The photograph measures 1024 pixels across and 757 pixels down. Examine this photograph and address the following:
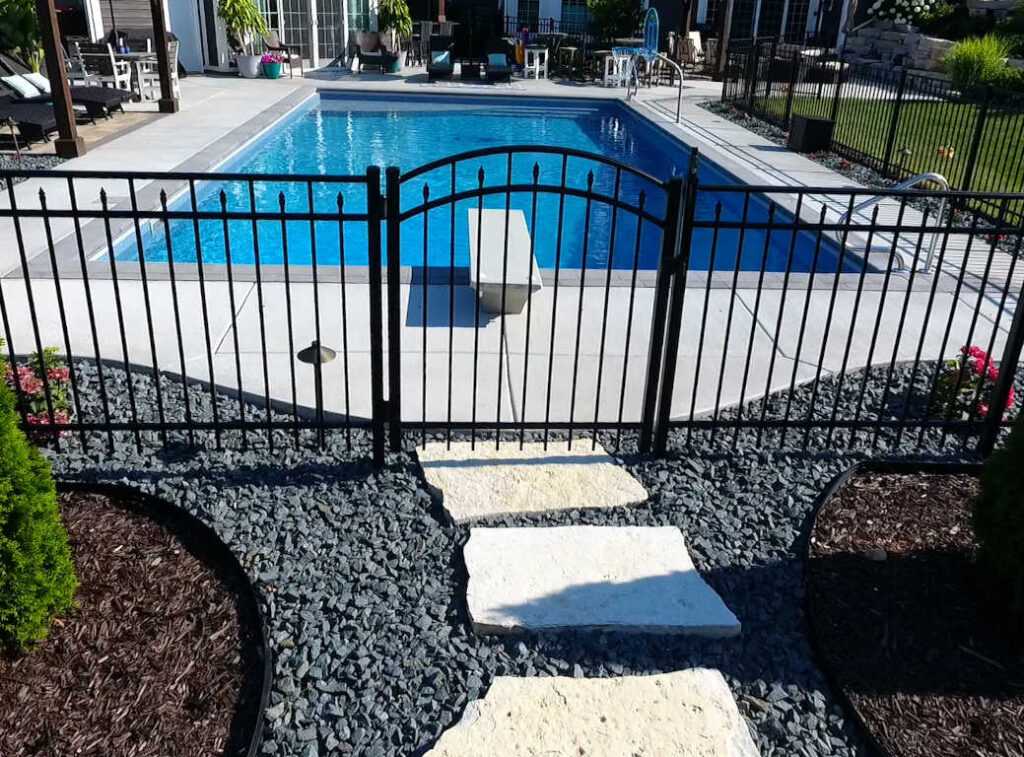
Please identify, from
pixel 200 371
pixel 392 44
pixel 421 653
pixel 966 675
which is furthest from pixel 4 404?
pixel 392 44

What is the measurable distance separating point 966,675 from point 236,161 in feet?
35.4

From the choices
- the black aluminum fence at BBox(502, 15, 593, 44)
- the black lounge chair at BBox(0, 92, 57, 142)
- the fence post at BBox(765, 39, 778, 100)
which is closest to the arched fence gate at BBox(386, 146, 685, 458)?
the black lounge chair at BBox(0, 92, 57, 142)

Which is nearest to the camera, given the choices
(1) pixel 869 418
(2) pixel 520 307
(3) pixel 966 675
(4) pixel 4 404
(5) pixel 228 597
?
(4) pixel 4 404

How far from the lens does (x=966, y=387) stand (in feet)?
15.3

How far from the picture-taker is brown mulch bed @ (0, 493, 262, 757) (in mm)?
2555

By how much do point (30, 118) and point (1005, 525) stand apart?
10877mm

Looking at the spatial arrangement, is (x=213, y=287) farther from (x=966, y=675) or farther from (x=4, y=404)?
(x=966, y=675)

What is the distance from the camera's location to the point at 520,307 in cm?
591

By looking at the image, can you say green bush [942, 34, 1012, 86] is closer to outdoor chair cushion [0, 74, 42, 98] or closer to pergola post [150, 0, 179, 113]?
pergola post [150, 0, 179, 113]

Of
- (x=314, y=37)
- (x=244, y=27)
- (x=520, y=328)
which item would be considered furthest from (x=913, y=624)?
(x=314, y=37)

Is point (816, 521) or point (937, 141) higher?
point (937, 141)

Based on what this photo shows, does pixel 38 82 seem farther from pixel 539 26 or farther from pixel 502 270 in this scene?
pixel 539 26

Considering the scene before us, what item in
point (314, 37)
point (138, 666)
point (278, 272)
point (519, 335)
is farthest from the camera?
point (314, 37)

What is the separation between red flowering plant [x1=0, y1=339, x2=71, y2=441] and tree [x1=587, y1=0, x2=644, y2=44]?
2086 cm
